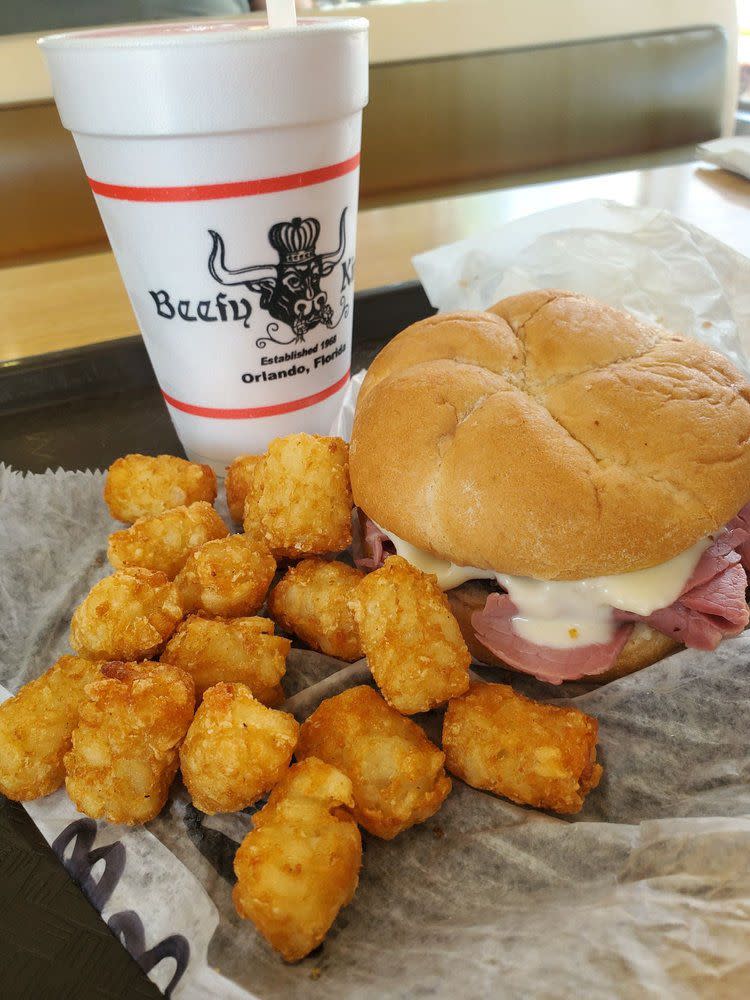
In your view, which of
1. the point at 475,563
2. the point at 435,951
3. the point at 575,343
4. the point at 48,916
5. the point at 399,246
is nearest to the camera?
the point at 435,951

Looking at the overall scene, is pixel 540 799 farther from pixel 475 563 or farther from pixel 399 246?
pixel 399 246

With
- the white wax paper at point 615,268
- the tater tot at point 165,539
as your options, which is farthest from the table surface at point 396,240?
the tater tot at point 165,539

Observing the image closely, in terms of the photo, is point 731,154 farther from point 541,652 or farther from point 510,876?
point 510,876

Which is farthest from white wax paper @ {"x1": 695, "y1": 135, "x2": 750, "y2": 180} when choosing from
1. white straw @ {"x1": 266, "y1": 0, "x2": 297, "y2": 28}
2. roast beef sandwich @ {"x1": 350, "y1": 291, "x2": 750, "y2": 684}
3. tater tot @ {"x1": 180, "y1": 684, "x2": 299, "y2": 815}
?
tater tot @ {"x1": 180, "y1": 684, "x2": 299, "y2": 815}

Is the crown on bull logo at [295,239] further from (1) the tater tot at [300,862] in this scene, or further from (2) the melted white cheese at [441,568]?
(1) the tater tot at [300,862]

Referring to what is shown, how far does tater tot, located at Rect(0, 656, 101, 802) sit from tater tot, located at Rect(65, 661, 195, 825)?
43mm

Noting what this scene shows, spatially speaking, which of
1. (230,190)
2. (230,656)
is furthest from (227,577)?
(230,190)

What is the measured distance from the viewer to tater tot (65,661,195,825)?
0.96 metres

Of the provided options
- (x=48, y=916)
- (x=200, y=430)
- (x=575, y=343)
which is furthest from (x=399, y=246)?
(x=48, y=916)

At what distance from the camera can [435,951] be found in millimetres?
821

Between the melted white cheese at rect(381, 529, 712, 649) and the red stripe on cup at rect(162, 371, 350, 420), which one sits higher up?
the red stripe on cup at rect(162, 371, 350, 420)

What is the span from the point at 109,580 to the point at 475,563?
A: 1.71 ft

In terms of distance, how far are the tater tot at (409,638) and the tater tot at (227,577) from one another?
0.65 feet

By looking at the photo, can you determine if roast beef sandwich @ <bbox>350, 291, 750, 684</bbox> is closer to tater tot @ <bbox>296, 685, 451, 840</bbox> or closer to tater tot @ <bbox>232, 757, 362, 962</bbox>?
tater tot @ <bbox>296, 685, 451, 840</bbox>
